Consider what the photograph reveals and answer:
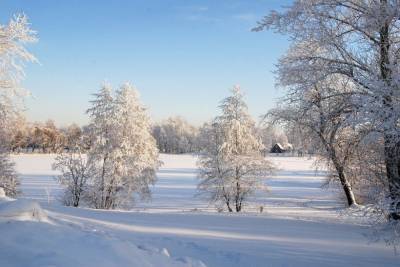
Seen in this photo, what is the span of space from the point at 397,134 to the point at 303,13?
450 cm

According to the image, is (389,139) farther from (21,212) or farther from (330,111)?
(21,212)

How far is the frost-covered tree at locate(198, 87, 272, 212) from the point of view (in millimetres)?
26312

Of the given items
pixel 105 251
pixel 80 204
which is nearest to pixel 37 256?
pixel 105 251

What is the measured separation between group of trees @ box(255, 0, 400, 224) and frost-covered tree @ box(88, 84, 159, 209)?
1600 cm

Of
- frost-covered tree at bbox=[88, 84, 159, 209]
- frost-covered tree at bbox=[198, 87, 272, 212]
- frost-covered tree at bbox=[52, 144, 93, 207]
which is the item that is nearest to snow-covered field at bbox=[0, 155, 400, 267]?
frost-covered tree at bbox=[198, 87, 272, 212]

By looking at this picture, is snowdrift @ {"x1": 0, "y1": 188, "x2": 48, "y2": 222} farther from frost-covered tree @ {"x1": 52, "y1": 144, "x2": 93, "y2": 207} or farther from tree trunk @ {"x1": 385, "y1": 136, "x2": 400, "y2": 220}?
frost-covered tree @ {"x1": 52, "y1": 144, "x2": 93, "y2": 207}

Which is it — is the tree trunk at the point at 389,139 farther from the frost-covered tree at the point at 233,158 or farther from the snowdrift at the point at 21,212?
the frost-covered tree at the point at 233,158

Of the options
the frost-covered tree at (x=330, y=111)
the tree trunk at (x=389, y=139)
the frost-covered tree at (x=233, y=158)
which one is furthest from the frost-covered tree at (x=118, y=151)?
the tree trunk at (x=389, y=139)

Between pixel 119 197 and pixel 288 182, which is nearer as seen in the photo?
pixel 119 197

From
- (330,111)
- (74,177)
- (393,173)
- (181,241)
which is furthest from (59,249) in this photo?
(74,177)

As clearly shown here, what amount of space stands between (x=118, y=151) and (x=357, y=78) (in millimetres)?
19315

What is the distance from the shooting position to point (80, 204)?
2798 cm

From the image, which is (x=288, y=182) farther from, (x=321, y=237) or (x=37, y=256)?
(x=37, y=256)

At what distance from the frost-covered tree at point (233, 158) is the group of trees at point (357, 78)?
1355 cm
